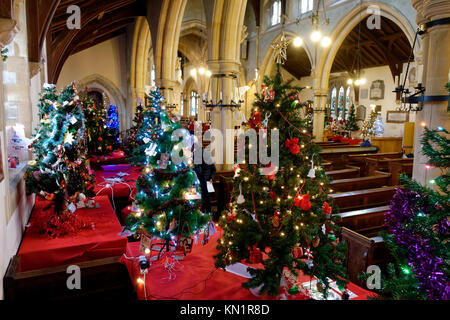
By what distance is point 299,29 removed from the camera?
14.6m

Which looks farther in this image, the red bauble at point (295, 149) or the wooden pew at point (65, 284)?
the wooden pew at point (65, 284)

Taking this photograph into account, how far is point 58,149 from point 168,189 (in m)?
1.52

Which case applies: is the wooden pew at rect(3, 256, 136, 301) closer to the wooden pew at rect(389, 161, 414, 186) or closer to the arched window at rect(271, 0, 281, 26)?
the wooden pew at rect(389, 161, 414, 186)

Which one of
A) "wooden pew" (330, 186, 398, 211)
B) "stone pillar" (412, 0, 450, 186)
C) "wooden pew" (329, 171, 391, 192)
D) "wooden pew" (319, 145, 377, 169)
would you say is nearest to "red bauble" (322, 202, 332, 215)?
"stone pillar" (412, 0, 450, 186)

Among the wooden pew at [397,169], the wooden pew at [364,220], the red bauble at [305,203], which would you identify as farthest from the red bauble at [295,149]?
the wooden pew at [397,169]

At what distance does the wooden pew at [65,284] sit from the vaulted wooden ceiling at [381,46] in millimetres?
13015

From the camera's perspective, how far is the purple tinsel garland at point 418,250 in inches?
65.9

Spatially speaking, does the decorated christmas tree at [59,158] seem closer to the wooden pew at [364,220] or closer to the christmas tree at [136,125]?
the wooden pew at [364,220]

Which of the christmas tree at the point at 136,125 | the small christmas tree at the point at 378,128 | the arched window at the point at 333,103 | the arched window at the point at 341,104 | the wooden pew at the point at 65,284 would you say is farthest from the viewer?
the arched window at the point at 333,103

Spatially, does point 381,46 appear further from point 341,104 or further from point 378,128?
point 341,104

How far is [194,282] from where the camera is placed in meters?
2.56

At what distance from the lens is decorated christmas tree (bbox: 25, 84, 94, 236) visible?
3.36 meters

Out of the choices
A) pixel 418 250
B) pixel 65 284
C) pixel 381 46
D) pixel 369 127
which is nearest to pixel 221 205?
pixel 65 284
